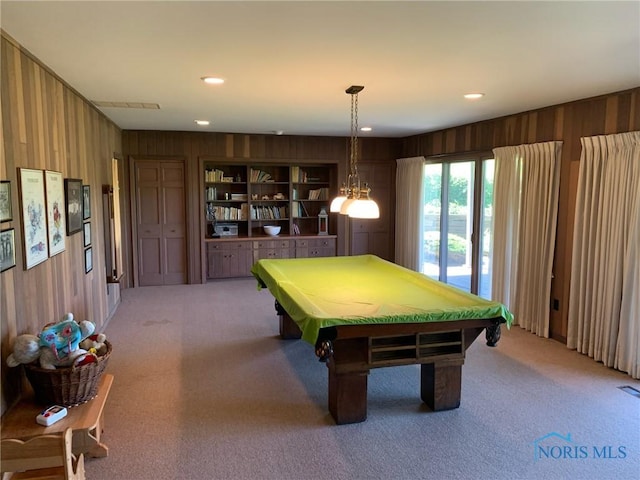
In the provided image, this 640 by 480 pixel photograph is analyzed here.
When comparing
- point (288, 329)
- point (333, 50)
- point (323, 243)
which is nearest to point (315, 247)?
point (323, 243)

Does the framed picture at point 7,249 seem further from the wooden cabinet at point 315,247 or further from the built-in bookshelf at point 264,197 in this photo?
the wooden cabinet at point 315,247

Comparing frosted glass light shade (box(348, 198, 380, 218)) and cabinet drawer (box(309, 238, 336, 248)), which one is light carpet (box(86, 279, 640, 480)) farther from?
cabinet drawer (box(309, 238, 336, 248))

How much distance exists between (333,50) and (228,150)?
4641 millimetres

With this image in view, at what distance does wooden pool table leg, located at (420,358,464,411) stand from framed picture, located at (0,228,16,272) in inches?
99.9

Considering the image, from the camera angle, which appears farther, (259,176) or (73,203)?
(259,176)

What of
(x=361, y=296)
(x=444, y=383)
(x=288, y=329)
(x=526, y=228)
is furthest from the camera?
(x=526, y=228)

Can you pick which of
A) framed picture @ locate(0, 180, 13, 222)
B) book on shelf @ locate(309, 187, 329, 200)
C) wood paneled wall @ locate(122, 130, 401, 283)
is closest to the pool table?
framed picture @ locate(0, 180, 13, 222)

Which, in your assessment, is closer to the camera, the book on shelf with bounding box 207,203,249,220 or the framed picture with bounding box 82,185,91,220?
the framed picture with bounding box 82,185,91,220

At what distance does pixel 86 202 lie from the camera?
4.16 metres

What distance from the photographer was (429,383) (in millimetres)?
3244

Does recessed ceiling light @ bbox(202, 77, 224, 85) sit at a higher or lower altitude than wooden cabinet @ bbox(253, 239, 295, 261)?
higher

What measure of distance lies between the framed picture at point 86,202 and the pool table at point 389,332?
1.90 meters

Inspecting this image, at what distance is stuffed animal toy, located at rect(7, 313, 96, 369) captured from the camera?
2.41 metres

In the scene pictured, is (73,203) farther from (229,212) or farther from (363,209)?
(229,212)
